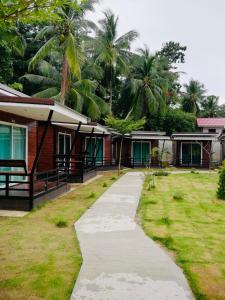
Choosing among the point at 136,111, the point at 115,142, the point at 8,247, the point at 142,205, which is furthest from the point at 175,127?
the point at 8,247

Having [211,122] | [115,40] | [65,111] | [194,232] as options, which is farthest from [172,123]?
[194,232]

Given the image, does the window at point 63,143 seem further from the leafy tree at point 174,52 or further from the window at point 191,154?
the leafy tree at point 174,52

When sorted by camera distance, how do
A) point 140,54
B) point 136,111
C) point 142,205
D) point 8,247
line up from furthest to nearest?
point 140,54 → point 136,111 → point 142,205 → point 8,247

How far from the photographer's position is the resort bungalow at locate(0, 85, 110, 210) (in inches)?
336

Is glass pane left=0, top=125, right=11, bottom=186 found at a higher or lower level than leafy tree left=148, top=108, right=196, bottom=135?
lower

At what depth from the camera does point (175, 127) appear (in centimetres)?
3634

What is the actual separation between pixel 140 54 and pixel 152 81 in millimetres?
3985

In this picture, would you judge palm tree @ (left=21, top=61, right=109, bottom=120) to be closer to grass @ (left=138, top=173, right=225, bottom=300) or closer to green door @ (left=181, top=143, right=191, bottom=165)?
green door @ (left=181, top=143, right=191, bottom=165)

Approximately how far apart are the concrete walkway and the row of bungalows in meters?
2.50

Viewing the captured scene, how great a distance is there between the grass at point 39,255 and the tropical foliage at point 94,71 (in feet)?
42.2

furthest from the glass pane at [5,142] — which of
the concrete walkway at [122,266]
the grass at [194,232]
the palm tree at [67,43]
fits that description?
the palm tree at [67,43]

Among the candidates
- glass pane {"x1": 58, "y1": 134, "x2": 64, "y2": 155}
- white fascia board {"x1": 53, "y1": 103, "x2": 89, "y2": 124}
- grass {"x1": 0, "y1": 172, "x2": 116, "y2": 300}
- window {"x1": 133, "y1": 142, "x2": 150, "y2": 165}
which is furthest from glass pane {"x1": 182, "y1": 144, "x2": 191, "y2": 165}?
grass {"x1": 0, "y1": 172, "x2": 116, "y2": 300}

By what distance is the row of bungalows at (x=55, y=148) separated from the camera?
8.66 metres

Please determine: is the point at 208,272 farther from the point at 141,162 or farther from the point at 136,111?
the point at 136,111
